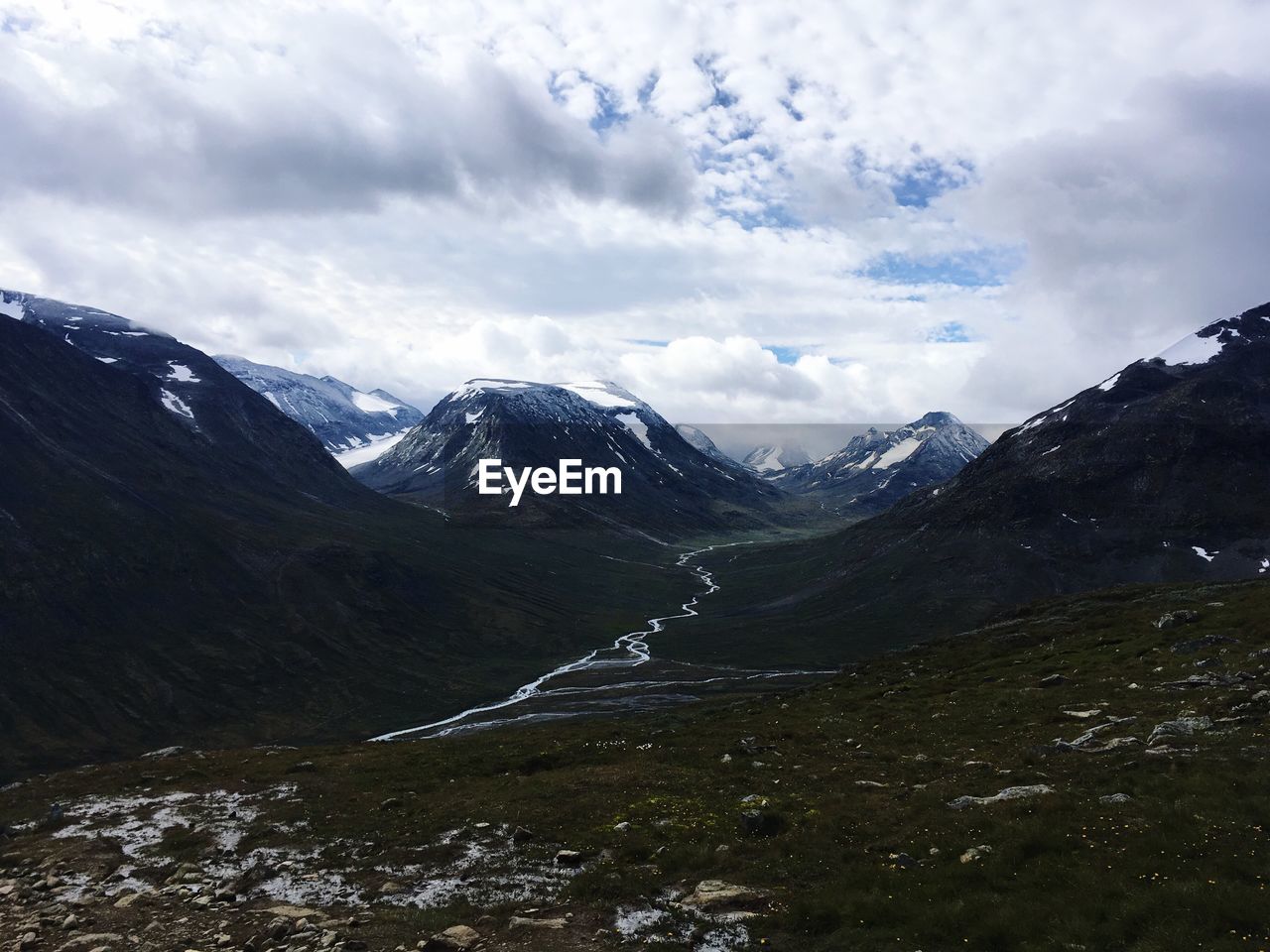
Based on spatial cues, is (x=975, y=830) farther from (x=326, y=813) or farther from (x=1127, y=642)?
(x=1127, y=642)

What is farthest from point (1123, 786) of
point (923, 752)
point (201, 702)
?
point (201, 702)

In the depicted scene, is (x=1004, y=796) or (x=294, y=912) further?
(x=1004, y=796)

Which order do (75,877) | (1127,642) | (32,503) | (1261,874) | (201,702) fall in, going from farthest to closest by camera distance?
(32,503) → (201,702) → (1127,642) → (75,877) → (1261,874)

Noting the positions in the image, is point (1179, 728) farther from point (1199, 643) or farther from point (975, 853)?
point (1199, 643)

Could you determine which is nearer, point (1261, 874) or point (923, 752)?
point (1261, 874)

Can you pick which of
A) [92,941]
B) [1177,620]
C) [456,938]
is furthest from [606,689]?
[456,938]

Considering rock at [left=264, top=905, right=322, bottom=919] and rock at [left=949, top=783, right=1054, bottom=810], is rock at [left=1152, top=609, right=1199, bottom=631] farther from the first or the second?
→ rock at [left=264, top=905, right=322, bottom=919]
